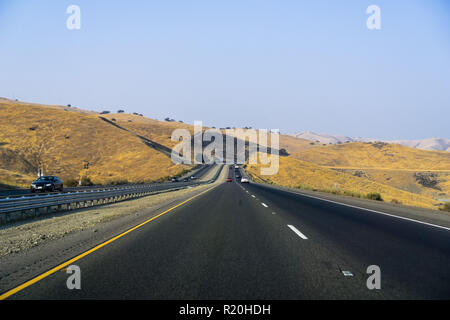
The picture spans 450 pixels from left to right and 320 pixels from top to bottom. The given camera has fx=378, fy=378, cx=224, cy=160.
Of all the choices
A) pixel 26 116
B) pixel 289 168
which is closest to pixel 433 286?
pixel 289 168

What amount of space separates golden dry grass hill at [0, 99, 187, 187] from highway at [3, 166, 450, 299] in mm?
57130

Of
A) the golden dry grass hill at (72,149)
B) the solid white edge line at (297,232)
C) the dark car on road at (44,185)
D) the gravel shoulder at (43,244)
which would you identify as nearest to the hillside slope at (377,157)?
the golden dry grass hill at (72,149)

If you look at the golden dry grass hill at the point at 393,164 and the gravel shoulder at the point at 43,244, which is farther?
the golden dry grass hill at the point at 393,164

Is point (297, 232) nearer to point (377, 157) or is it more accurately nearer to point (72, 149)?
point (72, 149)

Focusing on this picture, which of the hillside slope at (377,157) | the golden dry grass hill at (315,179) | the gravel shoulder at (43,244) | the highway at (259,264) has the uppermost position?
the hillside slope at (377,157)

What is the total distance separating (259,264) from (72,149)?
270ft

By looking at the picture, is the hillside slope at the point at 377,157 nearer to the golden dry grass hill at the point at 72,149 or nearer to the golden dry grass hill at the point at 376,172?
the golden dry grass hill at the point at 376,172

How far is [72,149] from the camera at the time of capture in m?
81.7

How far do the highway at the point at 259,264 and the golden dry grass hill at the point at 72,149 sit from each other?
2249 inches

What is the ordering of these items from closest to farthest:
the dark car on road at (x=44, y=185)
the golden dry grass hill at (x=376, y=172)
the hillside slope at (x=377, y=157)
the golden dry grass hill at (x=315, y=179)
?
the dark car on road at (x=44, y=185) → the golden dry grass hill at (x=376, y=172) → the golden dry grass hill at (x=315, y=179) → the hillside slope at (x=377, y=157)

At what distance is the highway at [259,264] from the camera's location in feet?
16.5

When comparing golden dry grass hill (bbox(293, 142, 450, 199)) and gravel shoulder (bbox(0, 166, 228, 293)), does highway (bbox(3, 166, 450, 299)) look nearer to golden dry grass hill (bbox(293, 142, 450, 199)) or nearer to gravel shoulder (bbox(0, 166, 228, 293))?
gravel shoulder (bbox(0, 166, 228, 293))

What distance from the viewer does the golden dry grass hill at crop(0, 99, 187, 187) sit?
70.6 meters

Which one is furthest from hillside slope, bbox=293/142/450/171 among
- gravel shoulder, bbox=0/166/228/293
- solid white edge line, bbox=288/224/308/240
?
gravel shoulder, bbox=0/166/228/293
